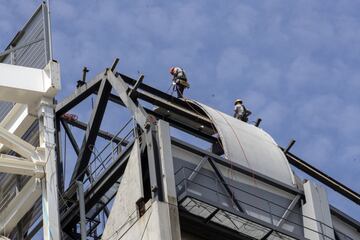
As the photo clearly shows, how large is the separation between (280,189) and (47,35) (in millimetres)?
10905

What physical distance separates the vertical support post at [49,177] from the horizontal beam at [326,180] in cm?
1171

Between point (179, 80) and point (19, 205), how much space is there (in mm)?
10183

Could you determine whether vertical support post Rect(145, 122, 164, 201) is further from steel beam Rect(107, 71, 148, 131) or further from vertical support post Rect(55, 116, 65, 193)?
vertical support post Rect(55, 116, 65, 193)

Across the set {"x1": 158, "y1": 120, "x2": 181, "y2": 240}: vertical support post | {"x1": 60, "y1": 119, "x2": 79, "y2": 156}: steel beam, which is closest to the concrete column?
{"x1": 158, "y1": 120, "x2": 181, "y2": 240}: vertical support post

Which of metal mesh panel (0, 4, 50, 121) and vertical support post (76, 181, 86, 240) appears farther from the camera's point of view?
metal mesh panel (0, 4, 50, 121)

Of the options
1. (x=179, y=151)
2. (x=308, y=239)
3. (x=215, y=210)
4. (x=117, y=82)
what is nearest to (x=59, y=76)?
(x=117, y=82)

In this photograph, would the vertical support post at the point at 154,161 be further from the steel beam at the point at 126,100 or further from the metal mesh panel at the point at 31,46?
the metal mesh panel at the point at 31,46

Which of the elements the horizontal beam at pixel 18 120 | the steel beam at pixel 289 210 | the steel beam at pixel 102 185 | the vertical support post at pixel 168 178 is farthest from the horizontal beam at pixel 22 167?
the steel beam at pixel 289 210

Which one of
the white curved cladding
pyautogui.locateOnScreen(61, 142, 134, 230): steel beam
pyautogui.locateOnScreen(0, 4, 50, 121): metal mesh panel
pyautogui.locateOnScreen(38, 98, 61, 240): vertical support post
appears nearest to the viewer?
pyautogui.locateOnScreen(38, 98, 61, 240): vertical support post

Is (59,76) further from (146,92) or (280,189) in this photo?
(280,189)

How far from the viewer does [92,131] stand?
41312mm

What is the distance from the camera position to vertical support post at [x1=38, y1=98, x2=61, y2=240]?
35.9 meters

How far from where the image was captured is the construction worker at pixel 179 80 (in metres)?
45.1

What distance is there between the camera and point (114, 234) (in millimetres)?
37031
